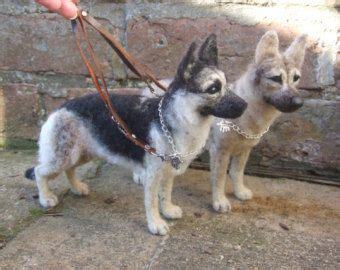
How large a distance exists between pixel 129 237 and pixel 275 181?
1.37 meters

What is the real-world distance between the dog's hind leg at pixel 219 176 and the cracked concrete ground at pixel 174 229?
0.06 m

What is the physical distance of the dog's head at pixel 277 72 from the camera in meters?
2.82

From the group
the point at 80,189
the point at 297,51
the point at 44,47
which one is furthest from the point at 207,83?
the point at 44,47

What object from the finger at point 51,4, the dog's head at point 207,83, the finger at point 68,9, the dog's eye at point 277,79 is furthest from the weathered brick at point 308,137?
the finger at point 51,4

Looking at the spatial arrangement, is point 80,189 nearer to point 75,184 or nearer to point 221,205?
point 75,184

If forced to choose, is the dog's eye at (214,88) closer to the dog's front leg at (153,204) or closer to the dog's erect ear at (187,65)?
the dog's erect ear at (187,65)

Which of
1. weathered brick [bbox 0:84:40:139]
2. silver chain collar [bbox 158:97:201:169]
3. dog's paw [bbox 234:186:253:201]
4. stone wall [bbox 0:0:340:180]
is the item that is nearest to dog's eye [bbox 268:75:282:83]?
stone wall [bbox 0:0:340:180]

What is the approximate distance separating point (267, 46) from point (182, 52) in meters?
0.77

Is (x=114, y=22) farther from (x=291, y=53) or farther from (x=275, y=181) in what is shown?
(x=275, y=181)

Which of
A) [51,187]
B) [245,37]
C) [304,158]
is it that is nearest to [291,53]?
[245,37]

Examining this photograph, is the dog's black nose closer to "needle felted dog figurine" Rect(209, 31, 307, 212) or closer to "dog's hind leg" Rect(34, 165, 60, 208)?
"needle felted dog figurine" Rect(209, 31, 307, 212)

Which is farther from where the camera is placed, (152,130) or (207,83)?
(152,130)

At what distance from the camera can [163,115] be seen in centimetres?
266

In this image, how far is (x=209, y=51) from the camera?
252 cm
